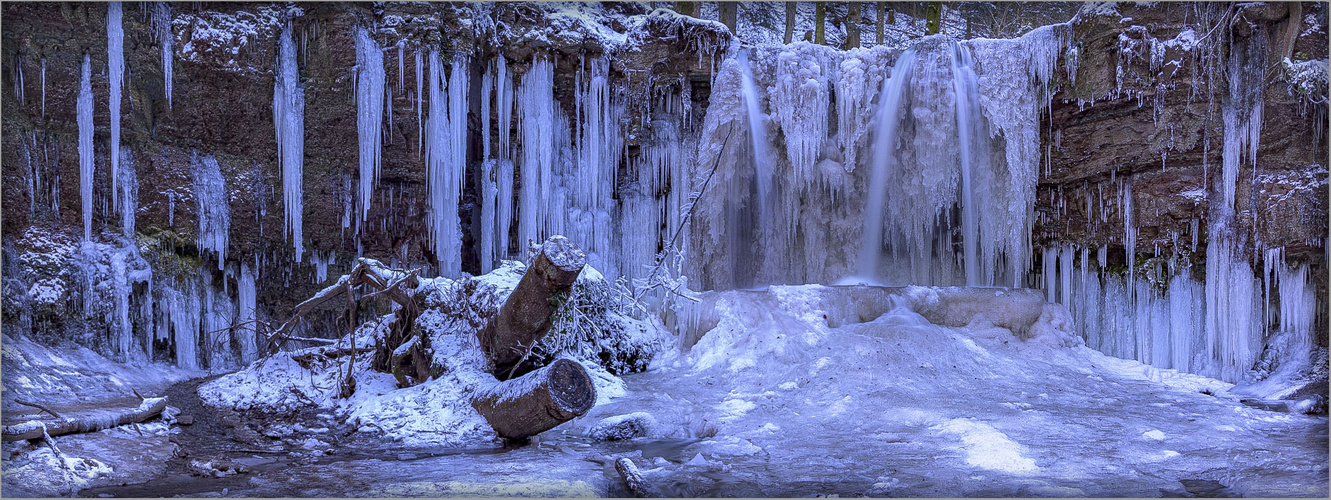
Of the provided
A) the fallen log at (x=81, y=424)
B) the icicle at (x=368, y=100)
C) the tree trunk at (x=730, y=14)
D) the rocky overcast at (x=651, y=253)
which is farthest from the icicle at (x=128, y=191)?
the tree trunk at (x=730, y=14)

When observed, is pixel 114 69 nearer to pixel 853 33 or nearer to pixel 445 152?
pixel 445 152

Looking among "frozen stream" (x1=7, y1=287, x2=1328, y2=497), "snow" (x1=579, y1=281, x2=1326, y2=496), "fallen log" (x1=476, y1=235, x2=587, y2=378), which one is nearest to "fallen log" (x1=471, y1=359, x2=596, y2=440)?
"frozen stream" (x1=7, y1=287, x2=1328, y2=497)

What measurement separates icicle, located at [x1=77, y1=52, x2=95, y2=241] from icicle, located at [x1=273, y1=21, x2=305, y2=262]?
226 centimetres

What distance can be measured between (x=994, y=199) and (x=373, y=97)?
965 centimetres

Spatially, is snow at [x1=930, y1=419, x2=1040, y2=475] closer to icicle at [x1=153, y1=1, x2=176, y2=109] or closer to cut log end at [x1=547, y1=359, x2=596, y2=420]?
cut log end at [x1=547, y1=359, x2=596, y2=420]

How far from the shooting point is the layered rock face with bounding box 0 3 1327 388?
1010 cm

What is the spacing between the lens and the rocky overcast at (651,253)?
20.4 ft

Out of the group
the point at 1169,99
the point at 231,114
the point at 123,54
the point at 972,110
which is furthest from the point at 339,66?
the point at 1169,99

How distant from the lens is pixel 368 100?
473 inches

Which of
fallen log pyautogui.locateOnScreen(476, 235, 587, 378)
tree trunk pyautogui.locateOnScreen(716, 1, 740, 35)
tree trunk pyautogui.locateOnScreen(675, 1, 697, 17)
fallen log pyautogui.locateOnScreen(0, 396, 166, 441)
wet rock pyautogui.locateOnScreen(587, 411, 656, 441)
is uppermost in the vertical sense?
tree trunk pyautogui.locateOnScreen(716, 1, 740, 35)

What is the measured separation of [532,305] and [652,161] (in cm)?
659

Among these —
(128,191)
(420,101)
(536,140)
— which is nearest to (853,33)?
(536,140)

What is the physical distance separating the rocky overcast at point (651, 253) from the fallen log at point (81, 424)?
0.9 inches

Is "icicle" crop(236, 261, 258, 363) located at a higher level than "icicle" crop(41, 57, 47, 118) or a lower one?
lower
